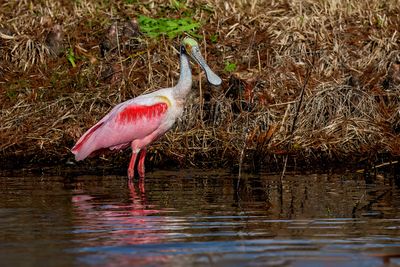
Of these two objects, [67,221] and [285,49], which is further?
[285,49]

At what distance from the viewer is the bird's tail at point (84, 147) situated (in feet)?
38.6

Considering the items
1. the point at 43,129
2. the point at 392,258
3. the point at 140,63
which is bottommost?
the point at 392,258

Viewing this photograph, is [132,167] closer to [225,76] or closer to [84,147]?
[84,147]

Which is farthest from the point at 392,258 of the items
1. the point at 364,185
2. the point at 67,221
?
the point at 364,185

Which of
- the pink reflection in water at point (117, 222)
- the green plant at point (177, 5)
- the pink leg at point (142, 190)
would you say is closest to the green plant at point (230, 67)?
the green plant at point (177, 5)

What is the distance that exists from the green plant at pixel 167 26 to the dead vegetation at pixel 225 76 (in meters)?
0.11

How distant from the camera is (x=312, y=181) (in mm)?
10930

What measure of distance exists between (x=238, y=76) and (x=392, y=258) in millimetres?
7845

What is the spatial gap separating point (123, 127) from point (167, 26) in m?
3.58

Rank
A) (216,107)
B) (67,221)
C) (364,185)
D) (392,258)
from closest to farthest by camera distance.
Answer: (392,258) < (67,221) < (364,185) < (216,107)

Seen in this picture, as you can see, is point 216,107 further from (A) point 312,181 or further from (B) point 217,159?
(A) point 312,181

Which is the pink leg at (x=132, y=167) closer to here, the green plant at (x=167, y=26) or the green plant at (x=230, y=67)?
A: the green plant at (x=230, y=67)

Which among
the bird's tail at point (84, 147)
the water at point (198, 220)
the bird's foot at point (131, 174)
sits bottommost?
the water at point (198, 220)

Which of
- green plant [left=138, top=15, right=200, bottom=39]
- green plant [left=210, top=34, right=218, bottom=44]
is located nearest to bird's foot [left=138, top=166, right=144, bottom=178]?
green plant [left=138, top=15, right=200, bottom=39]
